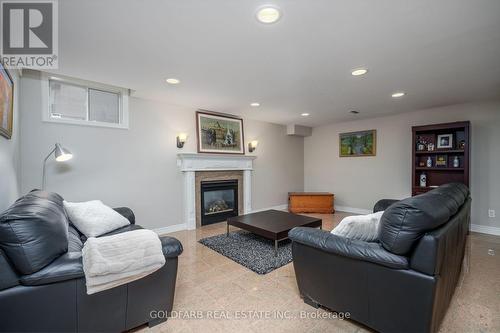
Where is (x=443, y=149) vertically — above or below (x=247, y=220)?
above

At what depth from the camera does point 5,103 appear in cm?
186

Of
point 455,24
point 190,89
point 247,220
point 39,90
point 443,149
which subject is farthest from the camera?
point 443,149

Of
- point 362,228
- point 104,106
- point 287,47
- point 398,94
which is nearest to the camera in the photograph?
point 362,228

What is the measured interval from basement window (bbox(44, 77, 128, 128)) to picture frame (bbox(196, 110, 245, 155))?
1353 mm

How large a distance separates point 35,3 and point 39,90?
5.48ft

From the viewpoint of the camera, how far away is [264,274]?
246 cm

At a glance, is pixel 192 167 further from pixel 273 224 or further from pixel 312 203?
pixel 312 203

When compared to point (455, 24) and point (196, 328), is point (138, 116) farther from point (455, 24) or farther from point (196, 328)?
point (455, 24)

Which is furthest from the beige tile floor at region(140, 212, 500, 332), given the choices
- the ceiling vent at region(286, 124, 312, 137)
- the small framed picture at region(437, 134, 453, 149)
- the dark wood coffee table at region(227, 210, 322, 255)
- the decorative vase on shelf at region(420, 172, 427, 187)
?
the ceiling vent at region(286, 124, 312, 137)

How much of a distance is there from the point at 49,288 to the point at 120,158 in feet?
→ 8.21

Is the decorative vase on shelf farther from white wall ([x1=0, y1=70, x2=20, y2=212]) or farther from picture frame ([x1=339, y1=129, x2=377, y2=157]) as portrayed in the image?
white wall ([x1=0, y1=70, x2=20, y2=212])

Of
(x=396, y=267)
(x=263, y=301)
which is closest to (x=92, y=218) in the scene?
(x=263, y=301)

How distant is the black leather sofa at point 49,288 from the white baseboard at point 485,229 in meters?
5.21

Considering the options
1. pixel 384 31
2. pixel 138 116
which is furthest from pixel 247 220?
pixel 384 31
